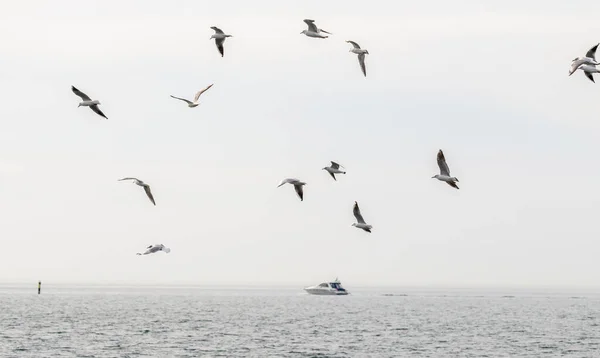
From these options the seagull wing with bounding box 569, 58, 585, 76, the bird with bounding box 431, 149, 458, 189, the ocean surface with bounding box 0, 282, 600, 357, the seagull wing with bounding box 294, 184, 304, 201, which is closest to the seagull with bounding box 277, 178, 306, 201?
the seagull wing with bounding box 294, 184, 304, 201

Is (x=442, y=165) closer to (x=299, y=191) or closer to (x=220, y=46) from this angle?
(x=299, y=191)

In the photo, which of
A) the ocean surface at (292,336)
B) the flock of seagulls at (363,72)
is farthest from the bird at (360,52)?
the ocean surface at (292,336)

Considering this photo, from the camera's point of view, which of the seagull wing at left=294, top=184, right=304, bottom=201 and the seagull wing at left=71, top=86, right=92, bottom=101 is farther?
the seagull wing at left=294, top=184, right=304, bottom=201

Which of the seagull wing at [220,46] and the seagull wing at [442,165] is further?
the seagull wing at [220,46]

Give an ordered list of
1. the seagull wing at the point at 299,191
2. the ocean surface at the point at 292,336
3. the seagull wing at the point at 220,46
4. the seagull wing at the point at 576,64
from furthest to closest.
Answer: the ocean surface at the point at 292,336
the seagull wing at the point at 220,46
the seagull wing at the point at 299,191
the seagull wing at the point at 576,64

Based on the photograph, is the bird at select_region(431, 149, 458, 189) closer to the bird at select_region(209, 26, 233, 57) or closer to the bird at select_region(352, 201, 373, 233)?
the bird at select_region(352, 201, 373, 233)

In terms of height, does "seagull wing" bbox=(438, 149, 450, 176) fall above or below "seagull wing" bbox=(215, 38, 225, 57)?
below

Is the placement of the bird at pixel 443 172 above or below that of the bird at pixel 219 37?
below

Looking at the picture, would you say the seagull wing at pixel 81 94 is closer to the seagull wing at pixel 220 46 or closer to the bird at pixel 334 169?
the seagull wing at pixel 220 46

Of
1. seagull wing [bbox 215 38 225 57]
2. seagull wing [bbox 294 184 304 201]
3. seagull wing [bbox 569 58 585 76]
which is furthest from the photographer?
seagull wing [bbox 215 38 225 57]

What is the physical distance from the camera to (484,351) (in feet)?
315

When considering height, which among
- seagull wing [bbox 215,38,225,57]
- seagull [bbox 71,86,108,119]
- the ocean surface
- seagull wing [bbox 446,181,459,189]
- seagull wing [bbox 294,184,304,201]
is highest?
seagull wing [bbox 215,38,225,57]

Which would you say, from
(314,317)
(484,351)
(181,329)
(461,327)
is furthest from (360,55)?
(314,317)

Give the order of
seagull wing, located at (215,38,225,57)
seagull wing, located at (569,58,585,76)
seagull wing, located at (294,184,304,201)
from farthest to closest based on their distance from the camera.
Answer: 1. seagull wing, located at (215,38,225,57)
2. seagull wing, located at (294,184,304,201)
3. seagull wing, located at (569,58,585,76)
